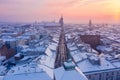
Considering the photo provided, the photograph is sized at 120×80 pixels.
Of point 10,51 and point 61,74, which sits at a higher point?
point 61,74

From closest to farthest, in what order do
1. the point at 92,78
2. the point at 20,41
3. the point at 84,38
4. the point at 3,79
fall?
the point at 3,79
the point at 92,78
the point at 20,41
the point at 84,38

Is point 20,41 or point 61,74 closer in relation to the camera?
point 61,74

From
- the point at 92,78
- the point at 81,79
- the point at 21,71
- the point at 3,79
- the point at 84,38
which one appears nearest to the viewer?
the point at 81,79

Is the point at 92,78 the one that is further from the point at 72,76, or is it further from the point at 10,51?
the point at 10,51

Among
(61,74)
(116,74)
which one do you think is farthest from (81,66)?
(61,74)

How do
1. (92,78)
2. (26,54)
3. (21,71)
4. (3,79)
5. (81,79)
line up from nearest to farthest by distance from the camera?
(81,79) → (3,79) → (21,71) → (92,78) → (26,54)

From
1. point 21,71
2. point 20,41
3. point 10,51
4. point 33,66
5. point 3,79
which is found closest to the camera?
point 3,79

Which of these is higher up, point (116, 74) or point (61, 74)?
point (61, 74)

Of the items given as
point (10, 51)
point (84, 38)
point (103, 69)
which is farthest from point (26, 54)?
point (84, 38)

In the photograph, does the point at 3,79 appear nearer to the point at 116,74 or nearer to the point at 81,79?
the point at 81,79
